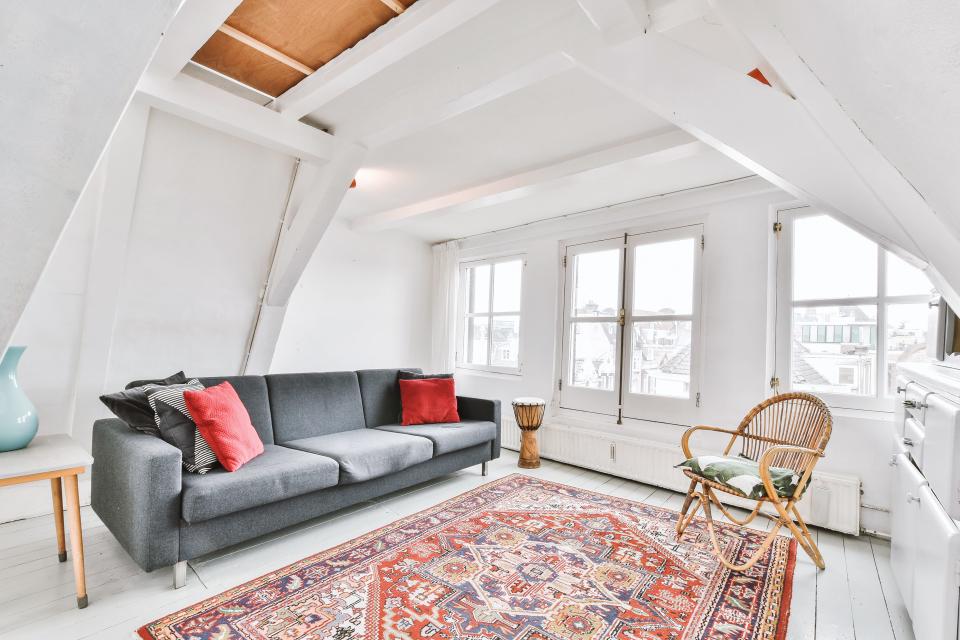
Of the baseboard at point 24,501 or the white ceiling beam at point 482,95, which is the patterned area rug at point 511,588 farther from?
the white ceiling beam at point 482,95

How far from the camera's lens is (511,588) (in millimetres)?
2143

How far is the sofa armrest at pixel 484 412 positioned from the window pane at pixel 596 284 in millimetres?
1254

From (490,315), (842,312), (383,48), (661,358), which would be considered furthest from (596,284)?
(383,48)

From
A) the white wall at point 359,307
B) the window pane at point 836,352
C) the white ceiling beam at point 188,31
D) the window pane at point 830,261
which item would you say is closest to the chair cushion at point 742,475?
the window pane at point 836,352

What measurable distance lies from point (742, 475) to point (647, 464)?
137 centimetres

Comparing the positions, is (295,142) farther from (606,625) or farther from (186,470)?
(606,625)

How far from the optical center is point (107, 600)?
6.54 feet

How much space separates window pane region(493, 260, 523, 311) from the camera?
509 cm

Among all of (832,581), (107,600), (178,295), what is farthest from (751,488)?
(178,295)

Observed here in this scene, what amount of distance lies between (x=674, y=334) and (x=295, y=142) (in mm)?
3100

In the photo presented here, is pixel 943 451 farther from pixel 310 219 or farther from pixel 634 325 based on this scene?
pixel 310 219

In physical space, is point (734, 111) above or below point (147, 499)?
above

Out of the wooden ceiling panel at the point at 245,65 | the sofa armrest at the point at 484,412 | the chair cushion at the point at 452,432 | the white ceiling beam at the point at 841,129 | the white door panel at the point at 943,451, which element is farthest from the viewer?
the sofa armrest at the point at 484,412

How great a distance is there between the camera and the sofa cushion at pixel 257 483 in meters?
2.15
